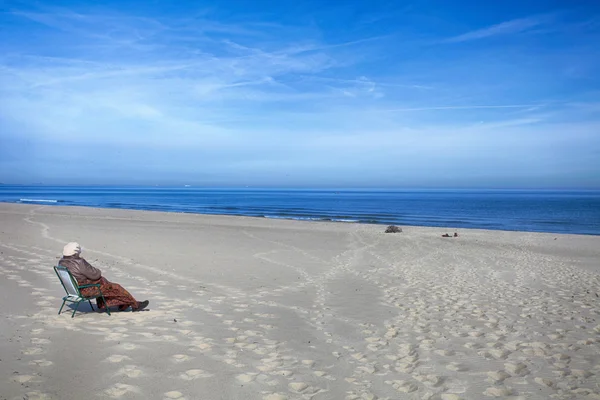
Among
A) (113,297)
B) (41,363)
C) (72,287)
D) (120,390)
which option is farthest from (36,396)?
(113,297)

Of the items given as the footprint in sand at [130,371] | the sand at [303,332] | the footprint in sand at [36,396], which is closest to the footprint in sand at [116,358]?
the sand at [303,332]

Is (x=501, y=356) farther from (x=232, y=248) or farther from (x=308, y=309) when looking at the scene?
(x=232, y=248)

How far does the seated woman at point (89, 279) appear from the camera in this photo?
22.1 feet

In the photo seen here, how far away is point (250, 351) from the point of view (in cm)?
566

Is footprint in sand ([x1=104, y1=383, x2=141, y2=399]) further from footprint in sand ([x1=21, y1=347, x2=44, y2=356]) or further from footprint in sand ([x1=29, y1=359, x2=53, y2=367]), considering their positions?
footprint in sand ([x1=21, y1=347, x2=44, y2=356])

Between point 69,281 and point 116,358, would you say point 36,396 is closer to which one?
point 116,358

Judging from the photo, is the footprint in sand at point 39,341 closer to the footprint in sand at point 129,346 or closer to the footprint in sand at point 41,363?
the footprint in sand at point 41,363

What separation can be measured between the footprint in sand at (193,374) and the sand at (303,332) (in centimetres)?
2

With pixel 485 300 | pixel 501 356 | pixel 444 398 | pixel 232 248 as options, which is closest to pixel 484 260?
pixel 485 300

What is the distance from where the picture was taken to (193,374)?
4.84 m

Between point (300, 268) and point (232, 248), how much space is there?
15.1 ft

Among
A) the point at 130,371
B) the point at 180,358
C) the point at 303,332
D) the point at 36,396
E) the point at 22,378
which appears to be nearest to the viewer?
the point at 36,396

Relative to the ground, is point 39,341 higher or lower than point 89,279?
lower

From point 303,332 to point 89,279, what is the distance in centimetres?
340
